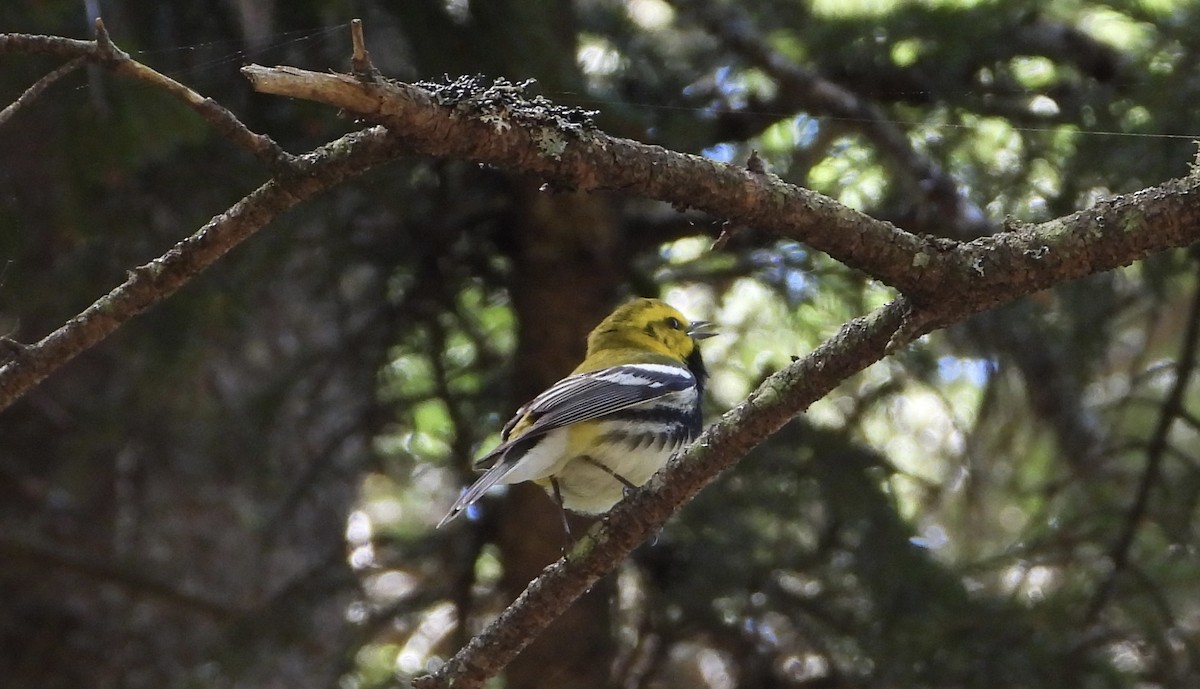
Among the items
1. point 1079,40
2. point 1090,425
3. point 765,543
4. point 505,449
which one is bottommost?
point 1090,425

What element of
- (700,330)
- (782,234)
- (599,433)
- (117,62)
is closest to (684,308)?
(700,330)

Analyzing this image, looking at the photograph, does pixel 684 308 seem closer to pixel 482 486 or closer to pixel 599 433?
pixel 599 433

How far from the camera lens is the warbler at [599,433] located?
8.80 ft

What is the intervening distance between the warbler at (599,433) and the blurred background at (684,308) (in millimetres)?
658

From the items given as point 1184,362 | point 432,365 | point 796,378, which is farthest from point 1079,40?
point 796,378

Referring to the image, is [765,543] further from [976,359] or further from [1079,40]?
[1079,40]

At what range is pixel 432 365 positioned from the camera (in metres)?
4.09

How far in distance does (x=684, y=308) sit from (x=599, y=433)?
2.06 metres

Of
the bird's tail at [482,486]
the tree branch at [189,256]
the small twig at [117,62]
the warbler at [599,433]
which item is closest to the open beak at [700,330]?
the warbler at [599,433]

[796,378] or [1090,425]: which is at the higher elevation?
[796,378]

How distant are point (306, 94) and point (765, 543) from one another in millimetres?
3011

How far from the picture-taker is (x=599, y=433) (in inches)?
110

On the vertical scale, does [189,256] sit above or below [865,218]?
above

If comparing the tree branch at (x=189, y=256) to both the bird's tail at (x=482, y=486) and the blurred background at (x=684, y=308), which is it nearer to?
the bird's tail at (x=482, y=486)
